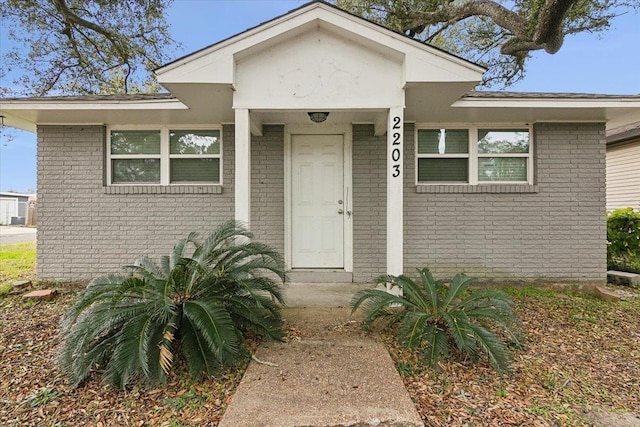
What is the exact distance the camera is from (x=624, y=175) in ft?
28.0

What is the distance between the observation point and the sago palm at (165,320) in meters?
2.50

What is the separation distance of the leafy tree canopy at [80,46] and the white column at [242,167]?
307 inches

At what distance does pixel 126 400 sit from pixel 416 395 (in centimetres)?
216

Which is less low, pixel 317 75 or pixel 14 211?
pixel 317 75

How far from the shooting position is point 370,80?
3.83 m

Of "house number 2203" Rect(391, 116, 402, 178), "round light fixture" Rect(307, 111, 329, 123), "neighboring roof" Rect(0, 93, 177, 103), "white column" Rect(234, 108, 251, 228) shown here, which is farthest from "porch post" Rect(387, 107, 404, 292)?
"neighboring roof" Rect(0, 93, 177, 103)

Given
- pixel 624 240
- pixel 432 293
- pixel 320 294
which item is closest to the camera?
pixel 432 293

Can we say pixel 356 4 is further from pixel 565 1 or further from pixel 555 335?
pixel 555 335

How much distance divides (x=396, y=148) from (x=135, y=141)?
4.25 metres

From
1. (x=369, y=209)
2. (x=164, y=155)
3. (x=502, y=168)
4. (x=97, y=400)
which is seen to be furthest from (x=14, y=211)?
(x=502, y=168)

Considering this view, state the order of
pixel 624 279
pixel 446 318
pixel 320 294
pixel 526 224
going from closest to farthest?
pixel 446 318 → pixel 320 294 → pixel 526 224 → pixel 624 279

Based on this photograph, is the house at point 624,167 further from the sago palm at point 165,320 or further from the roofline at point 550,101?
the sago palm at point 165,320

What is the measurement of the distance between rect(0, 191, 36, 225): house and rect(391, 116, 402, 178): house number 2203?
29.2m

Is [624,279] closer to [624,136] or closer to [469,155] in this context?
[469,155]
